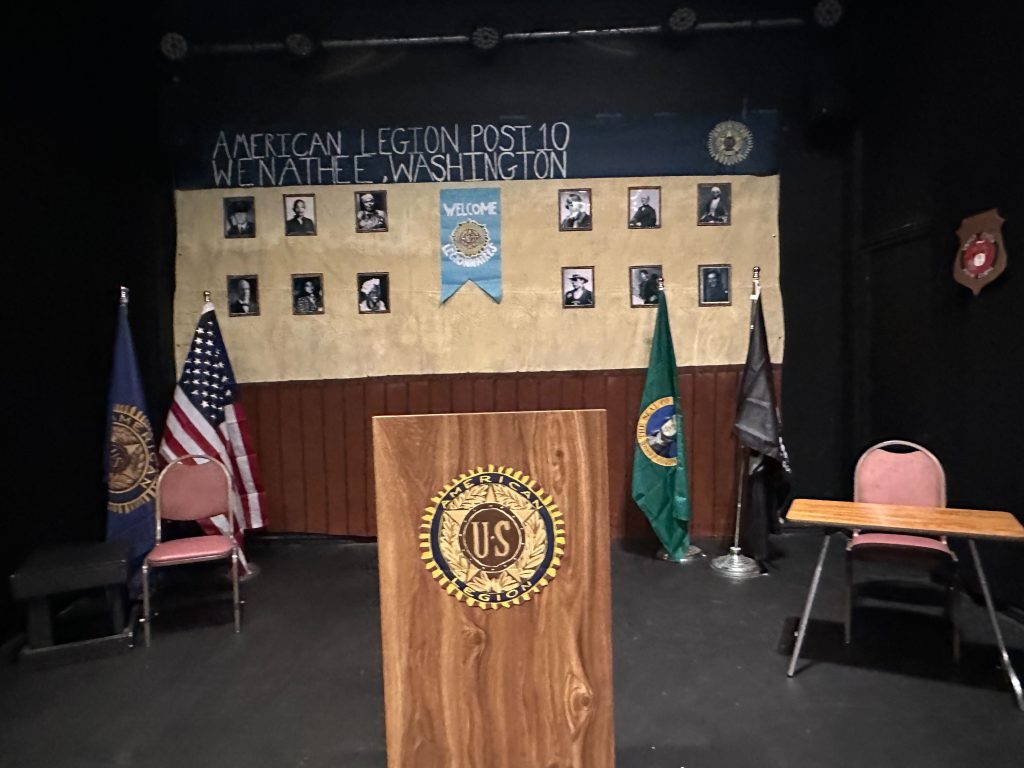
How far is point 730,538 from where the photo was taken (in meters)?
4.21

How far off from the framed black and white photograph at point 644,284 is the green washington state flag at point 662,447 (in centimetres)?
30

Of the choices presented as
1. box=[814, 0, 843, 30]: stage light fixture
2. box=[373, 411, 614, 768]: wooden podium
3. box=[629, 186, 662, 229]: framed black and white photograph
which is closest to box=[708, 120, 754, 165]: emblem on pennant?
box=[629, 186, 662, 229]: framed black and white photograph

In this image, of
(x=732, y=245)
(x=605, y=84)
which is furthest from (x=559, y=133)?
(x=732, y=245)

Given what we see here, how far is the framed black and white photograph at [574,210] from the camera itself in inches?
168

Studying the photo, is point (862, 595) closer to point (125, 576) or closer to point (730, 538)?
point (730, 538)

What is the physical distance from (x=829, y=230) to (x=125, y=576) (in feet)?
14.1

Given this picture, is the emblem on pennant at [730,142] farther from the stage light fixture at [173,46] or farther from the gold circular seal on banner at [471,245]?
the stage light fixture at [173,46]

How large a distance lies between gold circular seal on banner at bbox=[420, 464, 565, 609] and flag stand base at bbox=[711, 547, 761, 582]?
252 cm

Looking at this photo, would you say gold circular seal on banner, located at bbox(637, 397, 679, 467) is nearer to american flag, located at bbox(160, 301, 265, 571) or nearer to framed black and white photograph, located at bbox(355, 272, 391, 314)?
framed black and white photograph, located at bbox(355, 272, 391, 314)

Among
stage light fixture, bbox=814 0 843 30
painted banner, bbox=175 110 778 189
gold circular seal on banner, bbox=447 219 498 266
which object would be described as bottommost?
gold circular seal on banner, bbox=447 219 498 266

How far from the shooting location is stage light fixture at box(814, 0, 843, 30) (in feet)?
13.2

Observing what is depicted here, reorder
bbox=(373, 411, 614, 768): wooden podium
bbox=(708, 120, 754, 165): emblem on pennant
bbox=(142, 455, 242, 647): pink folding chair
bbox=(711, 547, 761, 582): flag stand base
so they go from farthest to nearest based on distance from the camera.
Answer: bbox=(708, 120, 754, 165): emblem on pennant < bbox=(711, 547, 761, 582): flag stand base < bbox=(142, 455, 242, 647): pink folding chair < bbox=(373, 411, 614, 768): wooden podium

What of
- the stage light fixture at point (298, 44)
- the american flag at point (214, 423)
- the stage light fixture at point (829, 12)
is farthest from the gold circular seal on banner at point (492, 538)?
the stage light fixture at point (829, 12)

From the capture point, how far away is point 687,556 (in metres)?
4.02
